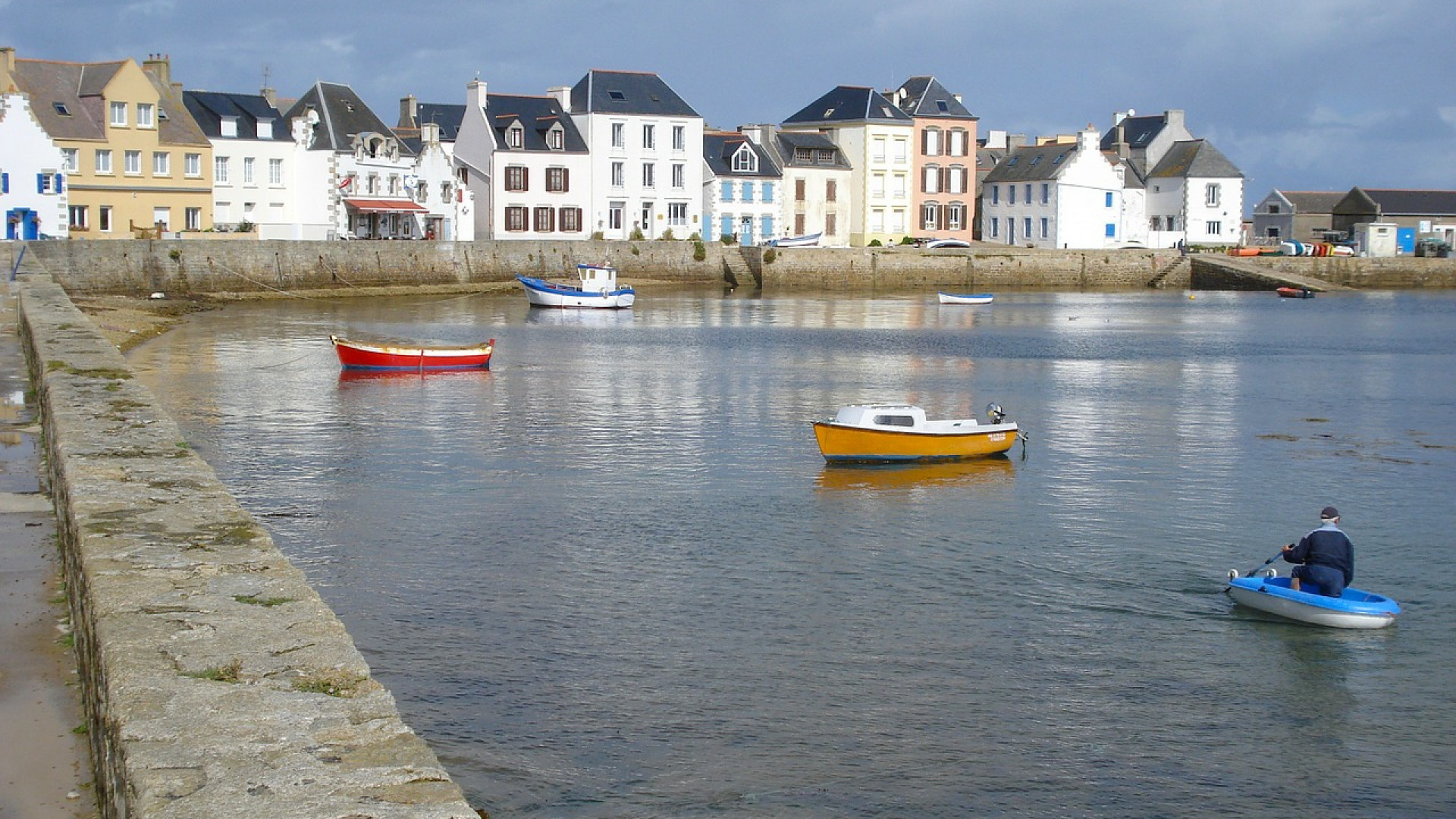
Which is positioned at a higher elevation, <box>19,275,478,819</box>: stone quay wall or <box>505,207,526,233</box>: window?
<box>505,207,526,233</box>: window

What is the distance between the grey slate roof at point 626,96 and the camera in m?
83.6

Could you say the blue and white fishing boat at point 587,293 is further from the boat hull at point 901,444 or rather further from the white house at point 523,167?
the boat hull at point 901,444

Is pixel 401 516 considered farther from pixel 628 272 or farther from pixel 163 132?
pixel 628 272

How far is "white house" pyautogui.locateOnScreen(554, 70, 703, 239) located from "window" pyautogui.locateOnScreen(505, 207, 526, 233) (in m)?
3.99

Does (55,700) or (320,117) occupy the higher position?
(320,117)

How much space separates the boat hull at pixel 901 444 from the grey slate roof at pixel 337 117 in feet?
178

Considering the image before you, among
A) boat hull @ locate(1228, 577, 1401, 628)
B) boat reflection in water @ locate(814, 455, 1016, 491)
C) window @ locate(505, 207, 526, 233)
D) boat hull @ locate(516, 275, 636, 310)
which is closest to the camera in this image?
boat hull @ locate(1228, 577, 1401, 628)

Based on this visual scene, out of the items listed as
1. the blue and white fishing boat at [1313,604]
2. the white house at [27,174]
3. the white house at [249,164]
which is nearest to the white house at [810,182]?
the white house at [249,164]

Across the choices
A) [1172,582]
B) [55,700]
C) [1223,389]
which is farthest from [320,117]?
[55,700]

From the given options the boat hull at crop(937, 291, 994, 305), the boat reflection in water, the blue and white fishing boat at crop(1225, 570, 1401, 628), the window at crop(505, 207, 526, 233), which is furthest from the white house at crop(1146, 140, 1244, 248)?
the blue and white fishing boat at crop(1225, 570, 1401, 628)

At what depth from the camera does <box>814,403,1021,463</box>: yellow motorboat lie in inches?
1032

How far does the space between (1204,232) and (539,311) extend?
54.3m

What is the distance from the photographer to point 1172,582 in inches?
711

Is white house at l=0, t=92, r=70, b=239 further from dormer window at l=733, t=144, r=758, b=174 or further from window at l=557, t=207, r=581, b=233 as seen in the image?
dormer window at l=733, t=144, r=758, b=174
